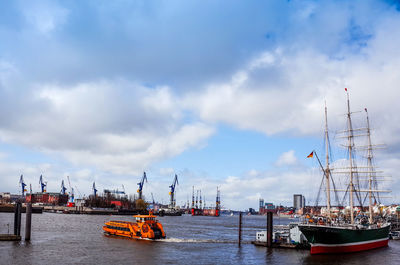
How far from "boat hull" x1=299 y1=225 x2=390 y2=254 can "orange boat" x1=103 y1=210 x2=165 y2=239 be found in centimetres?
2942

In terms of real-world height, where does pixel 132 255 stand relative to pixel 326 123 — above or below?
below

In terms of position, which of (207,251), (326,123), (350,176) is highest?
(326,123)

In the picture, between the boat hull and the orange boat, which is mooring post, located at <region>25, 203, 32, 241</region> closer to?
the orange boat

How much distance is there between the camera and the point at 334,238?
6544 cm

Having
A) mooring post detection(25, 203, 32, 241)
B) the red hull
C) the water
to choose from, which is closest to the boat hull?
the red hull

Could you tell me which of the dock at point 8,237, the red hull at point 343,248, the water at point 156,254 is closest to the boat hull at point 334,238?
the red hull at point 343,248

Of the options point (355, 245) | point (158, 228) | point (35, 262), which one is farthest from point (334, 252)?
point (35, 262)

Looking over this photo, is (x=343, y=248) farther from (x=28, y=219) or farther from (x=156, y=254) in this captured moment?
(x=28, y=219)

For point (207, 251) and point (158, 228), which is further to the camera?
point (158, 228)

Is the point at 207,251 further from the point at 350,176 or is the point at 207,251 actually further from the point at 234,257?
the point at 350,176

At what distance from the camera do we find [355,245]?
70.4 m

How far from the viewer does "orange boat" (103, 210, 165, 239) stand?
78.0m

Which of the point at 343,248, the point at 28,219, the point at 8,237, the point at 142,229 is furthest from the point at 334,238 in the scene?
the point at 8,237

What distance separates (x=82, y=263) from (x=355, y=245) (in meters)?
48.2
